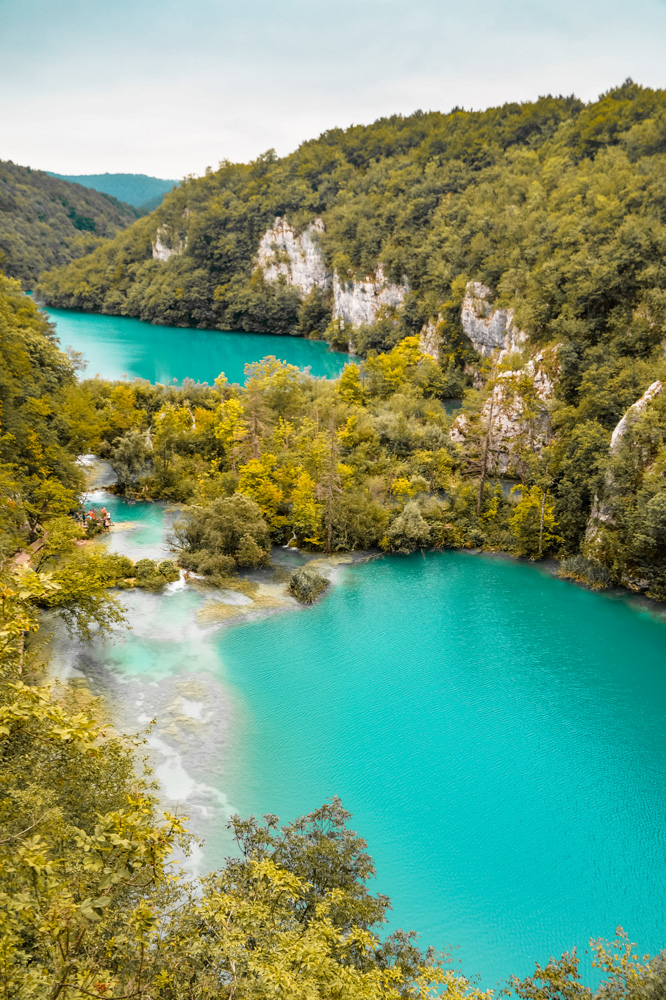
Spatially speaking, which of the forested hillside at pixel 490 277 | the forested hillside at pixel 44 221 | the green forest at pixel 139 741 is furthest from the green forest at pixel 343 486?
the forested hillside at pixel 44 221

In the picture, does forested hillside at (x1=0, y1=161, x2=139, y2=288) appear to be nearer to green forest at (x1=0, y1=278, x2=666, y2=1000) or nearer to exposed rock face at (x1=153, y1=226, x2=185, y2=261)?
exposed rock face at (x1=153, y1=226, x2=185, y2=261)

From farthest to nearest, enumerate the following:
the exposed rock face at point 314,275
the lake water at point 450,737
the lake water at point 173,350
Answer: the exposed rock face at point 314,275 → the lake water at point 173,350 → the lake water at point 450,737

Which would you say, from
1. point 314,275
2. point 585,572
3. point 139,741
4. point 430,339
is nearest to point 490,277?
point 430,339

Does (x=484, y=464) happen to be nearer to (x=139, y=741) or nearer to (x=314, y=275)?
(x=139, y=741)

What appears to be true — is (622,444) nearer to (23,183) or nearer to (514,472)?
(514,472)

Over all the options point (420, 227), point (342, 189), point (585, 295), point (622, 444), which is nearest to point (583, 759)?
point (622, 444)

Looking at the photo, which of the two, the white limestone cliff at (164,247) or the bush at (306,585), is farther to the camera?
the white limestone cliff at (164,247)

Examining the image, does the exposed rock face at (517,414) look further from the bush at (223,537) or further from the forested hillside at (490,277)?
the bush at (223,537)
